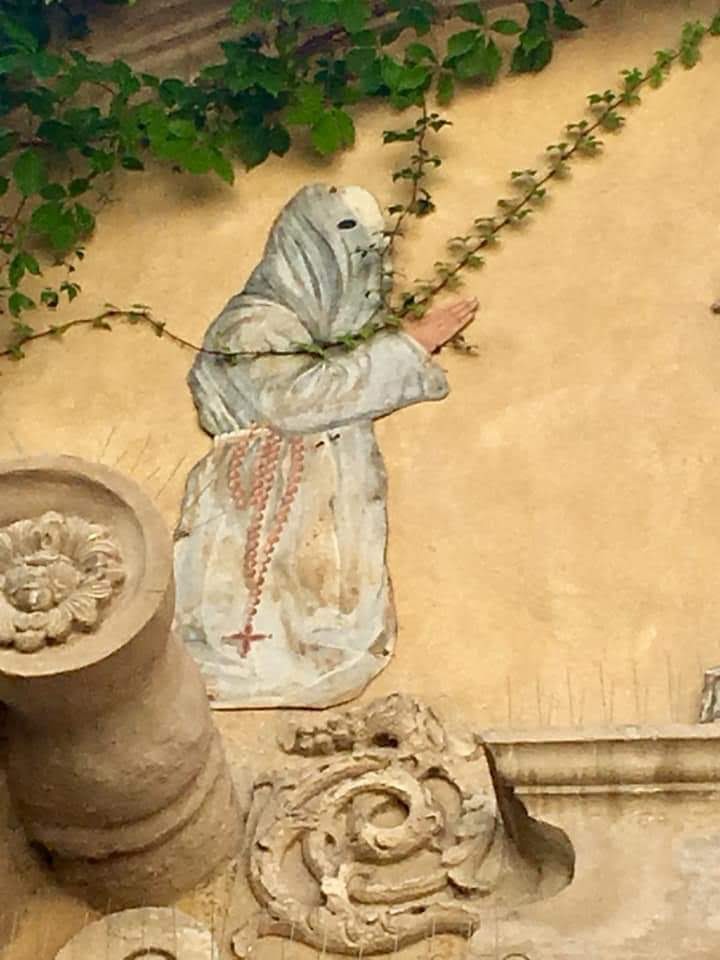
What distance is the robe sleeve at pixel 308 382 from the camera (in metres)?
4.16

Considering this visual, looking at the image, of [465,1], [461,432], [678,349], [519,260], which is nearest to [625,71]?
[465,1]

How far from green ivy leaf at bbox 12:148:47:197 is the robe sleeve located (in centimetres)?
73

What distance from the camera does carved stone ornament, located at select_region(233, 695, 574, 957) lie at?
9.78 feet

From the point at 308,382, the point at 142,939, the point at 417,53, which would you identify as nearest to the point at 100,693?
the point at 142,939

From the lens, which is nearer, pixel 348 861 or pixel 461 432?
pixel 348 861

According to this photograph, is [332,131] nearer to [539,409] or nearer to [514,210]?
[514,210]

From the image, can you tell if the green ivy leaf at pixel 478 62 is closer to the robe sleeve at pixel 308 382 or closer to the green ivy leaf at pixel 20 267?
the robe sleeve at pixel 308 382

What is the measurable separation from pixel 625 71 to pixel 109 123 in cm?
153

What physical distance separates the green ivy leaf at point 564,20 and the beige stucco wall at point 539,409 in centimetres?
5

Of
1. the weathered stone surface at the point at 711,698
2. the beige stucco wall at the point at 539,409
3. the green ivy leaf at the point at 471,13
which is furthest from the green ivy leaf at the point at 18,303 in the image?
the weathered stone surface at the point at 711,698

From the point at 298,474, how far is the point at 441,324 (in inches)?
24.7

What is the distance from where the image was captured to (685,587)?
3.63 metres

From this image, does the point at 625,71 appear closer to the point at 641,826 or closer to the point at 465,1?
the point at 465,1

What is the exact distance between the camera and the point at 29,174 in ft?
15.1
